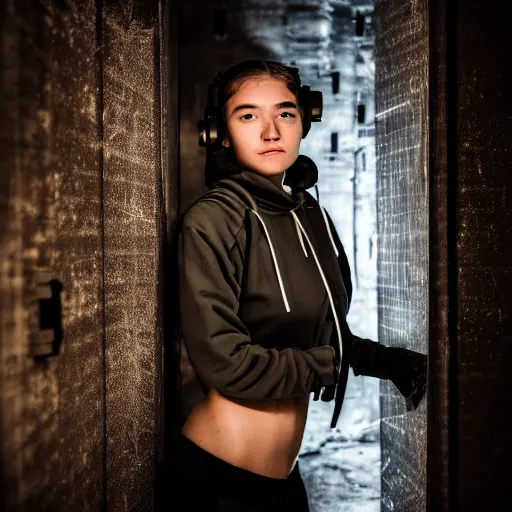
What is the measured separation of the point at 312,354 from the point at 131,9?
126 cm

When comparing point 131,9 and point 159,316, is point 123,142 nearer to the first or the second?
point 131,9

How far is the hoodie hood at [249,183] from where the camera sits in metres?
1.69

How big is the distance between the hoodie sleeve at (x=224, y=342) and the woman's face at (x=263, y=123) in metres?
0.34

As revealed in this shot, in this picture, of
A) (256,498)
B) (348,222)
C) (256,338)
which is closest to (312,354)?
(256,338)

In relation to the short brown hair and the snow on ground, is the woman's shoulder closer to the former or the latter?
the short brown hair

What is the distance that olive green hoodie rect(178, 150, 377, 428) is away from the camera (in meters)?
1.45

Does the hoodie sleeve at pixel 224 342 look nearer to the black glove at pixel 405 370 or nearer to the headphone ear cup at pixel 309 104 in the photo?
the black glove at pixel 405 370

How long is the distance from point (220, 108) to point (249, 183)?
0.31m

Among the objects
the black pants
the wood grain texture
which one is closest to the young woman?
the black pants

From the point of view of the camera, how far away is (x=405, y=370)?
5.61 ft

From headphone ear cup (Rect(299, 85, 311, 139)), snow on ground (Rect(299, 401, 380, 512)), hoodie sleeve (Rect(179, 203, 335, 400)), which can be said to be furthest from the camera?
snow on ground (Rect(299, 401, 380, 512))

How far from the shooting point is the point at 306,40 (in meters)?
2.82

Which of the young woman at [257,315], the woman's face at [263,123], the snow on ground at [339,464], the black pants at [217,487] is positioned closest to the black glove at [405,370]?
the young woman at [257,315]
